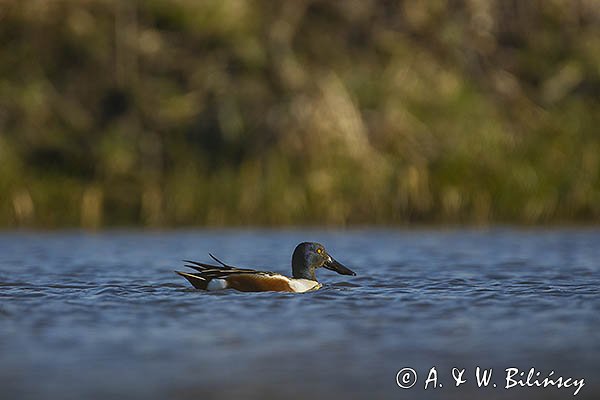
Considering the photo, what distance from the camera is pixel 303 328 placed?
25.6 feet

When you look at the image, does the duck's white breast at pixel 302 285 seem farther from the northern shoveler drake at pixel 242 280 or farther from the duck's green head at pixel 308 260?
the duck's green head at pixel 308 260

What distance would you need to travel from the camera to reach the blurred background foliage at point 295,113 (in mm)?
17031

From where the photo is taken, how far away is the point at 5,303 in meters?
9.23

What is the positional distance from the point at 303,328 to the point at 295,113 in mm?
10115

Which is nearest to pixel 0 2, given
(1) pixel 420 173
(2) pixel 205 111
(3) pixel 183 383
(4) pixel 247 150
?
(2) pixel 205 111

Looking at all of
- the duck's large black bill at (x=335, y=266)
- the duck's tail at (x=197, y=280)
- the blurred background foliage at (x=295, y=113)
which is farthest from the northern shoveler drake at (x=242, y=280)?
the blurred background foliage at (x=295, y=113)

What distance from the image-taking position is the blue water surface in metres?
5.99

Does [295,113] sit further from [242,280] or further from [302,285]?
[242,280]

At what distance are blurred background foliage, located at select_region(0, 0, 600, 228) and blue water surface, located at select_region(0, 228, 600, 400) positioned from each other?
3.18m

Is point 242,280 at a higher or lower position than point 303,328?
higher

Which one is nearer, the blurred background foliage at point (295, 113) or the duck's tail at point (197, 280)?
the duck's tail at point (197, 280)

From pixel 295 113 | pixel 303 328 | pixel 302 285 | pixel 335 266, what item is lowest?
pixel 303 328

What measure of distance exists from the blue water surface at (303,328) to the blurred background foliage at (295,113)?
318 centimetres

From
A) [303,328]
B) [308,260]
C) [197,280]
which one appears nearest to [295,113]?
[308,260]
